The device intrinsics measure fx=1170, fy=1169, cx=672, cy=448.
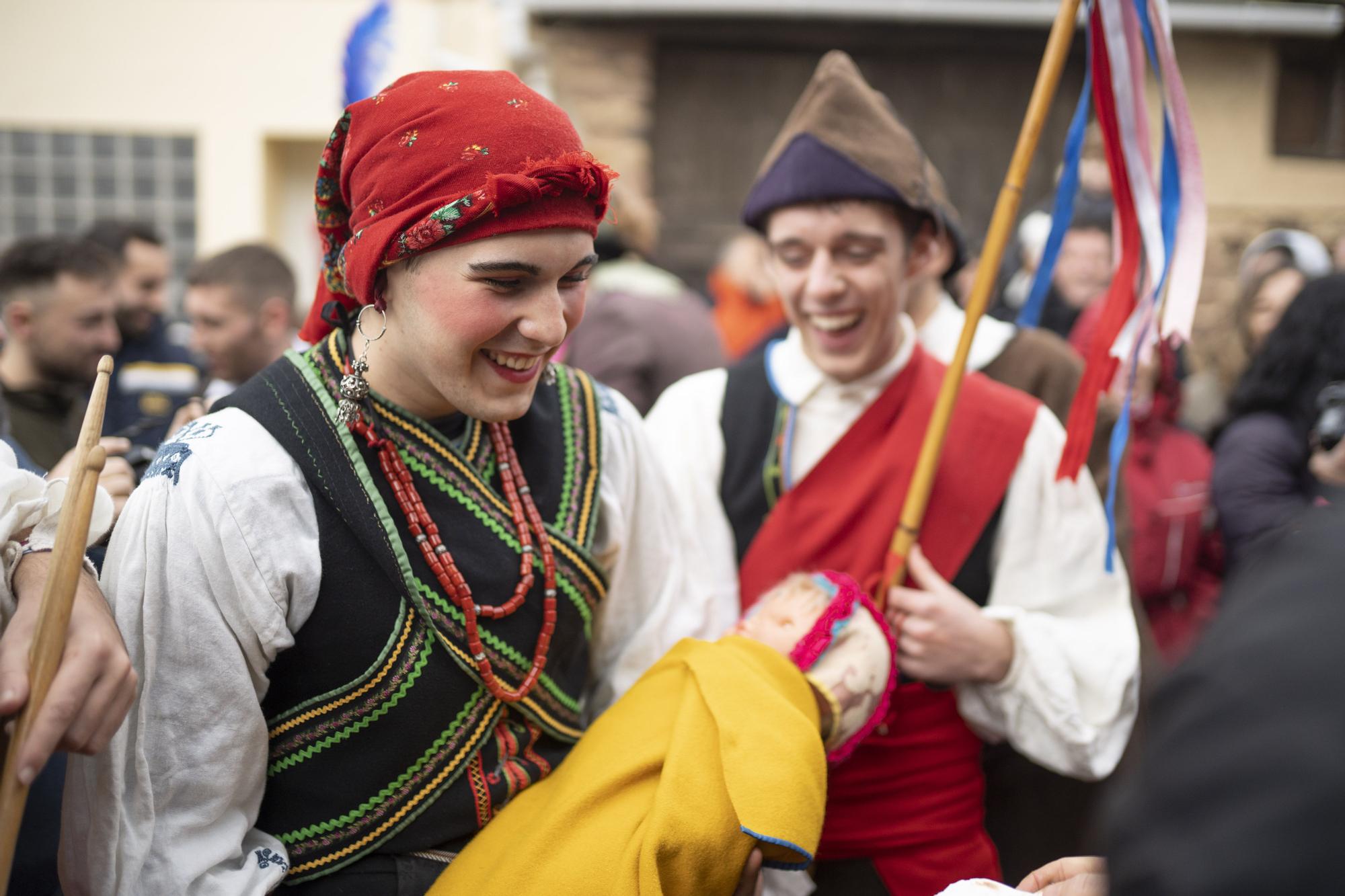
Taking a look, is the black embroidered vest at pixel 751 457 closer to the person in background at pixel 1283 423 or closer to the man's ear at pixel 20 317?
the person in background at pixel 1283 423

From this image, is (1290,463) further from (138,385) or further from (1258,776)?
(138,385)

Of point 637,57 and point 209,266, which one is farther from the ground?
point 637,57

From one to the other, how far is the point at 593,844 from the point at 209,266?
11.4 feet

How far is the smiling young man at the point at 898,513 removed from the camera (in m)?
2.28

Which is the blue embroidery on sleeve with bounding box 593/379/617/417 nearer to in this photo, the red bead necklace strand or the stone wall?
the red bead necklace strand

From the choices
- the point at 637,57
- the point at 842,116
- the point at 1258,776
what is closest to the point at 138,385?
the point at 842,116

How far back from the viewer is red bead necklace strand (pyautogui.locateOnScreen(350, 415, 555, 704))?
1777 millimetres

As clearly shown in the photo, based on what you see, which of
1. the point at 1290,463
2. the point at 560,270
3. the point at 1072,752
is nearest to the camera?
the point at 560,270

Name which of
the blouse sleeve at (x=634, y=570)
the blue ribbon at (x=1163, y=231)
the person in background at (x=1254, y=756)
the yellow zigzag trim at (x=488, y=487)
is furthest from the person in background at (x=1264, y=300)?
the person in background at (x=1254, y=756)

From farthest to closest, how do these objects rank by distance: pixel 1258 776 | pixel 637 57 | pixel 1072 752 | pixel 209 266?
pixel 637 57 → pixel 209 266 → pixel 1072 752 → pixel 1258 776

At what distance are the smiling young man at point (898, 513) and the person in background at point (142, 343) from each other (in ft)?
8.49

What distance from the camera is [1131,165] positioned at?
2.31 metres

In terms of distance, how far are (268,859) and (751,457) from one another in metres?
1.27

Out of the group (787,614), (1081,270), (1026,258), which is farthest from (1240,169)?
(787,614)
